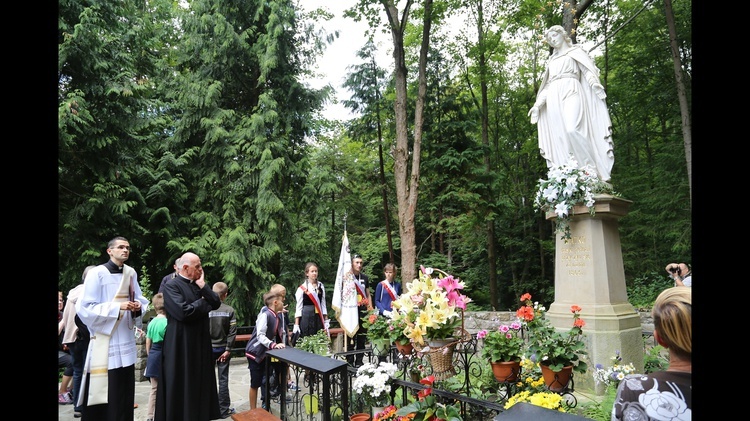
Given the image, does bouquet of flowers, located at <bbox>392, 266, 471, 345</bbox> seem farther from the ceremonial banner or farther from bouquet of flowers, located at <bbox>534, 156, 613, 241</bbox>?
the ceremonial banner

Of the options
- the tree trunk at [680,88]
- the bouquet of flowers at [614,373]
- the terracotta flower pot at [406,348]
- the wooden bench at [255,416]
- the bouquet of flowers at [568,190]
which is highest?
the tree trunk at [680,88]

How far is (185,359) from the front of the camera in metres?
4.75

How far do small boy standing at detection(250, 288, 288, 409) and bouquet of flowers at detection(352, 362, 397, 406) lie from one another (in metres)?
1.51

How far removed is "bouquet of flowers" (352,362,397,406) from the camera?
409cm

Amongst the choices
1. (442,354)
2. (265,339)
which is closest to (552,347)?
(442,354)

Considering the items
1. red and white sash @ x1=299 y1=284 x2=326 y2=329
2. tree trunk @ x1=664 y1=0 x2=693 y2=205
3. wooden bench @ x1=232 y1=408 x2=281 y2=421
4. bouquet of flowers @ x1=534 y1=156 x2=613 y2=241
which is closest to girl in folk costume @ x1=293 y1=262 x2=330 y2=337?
red and white sash @ x1=299 y1=284 x2=326 y2=329

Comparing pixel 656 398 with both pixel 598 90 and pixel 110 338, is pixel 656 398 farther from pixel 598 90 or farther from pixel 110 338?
pixel 598 90

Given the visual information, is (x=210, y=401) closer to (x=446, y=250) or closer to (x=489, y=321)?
(x=489, y=321)

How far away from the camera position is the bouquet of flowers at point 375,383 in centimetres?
409

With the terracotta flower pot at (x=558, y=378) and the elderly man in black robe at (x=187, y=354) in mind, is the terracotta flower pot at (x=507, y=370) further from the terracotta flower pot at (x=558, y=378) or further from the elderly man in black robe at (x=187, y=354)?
the elderly man in black robe at (x=187, y=354)

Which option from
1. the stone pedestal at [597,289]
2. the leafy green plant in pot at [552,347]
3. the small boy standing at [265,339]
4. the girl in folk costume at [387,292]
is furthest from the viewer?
the girl in folk costume at [387,292]

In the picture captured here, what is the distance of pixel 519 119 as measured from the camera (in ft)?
64.5

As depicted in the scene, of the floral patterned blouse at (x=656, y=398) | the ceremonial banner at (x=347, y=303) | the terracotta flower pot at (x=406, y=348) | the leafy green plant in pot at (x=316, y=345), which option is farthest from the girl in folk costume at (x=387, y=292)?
the floral patterned blouse at (x=656, y=398)

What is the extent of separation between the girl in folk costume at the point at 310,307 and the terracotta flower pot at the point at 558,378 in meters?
3.55
